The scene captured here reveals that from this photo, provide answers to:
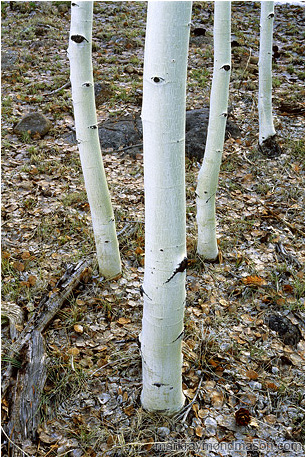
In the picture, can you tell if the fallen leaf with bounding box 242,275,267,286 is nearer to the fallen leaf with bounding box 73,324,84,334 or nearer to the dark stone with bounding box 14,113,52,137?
the fallen leaf with bounding box 73,324,84,334

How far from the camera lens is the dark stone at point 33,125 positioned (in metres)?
5.54

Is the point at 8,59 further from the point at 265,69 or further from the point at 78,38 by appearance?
the point at 78,38

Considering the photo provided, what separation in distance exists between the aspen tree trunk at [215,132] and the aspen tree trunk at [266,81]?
7.63 ft

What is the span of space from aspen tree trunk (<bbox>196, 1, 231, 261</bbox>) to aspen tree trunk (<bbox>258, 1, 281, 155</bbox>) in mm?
2324

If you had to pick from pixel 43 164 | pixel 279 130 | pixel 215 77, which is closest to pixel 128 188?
pixel 43 164

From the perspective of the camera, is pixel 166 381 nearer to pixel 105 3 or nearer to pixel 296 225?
pixel 296 225

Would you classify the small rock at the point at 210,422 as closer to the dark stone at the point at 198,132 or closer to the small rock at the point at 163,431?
the small rock at the point at 163,431

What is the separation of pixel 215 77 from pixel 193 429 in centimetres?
257

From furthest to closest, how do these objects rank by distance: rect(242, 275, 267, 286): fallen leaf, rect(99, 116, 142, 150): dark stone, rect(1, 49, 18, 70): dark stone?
rect(1, 49, 18, 70): dark stone < rect(99, 116, 142, 150): dark stone < rect(242, 275, 267, 286): fallen leaf

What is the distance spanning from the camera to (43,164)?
16.1 ft

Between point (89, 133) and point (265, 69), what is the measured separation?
11.2 feet

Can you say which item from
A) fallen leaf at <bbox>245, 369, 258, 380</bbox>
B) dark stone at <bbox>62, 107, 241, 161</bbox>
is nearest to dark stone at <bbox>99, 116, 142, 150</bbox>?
dark stone at <bbox>62, 107, 241, 161</bbox>

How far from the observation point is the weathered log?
2111 millimetres

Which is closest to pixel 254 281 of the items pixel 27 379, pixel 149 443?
pixel 149 443
